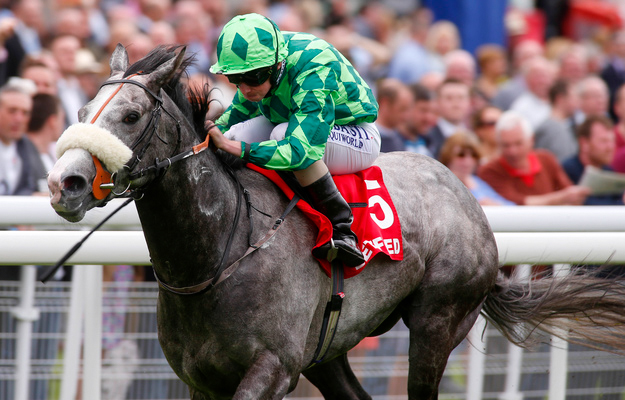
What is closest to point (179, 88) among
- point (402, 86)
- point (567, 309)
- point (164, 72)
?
point (164, 72)

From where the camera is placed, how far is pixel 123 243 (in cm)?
343

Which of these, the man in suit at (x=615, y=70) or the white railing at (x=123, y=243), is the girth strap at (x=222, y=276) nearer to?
the white railing at (x=123, y=243)

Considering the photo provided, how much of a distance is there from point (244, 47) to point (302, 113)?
320 millimetres

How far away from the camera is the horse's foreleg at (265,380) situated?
2.90m

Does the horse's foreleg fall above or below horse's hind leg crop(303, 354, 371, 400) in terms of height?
above

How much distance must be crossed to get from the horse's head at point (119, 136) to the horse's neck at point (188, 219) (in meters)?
0.12

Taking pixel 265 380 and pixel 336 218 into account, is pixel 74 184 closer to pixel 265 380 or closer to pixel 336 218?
pixel 265 380

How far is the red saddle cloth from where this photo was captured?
334 centimetres

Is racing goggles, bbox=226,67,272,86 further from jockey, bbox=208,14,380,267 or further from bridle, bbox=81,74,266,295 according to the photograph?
bridle, bbox=81,74,266,295

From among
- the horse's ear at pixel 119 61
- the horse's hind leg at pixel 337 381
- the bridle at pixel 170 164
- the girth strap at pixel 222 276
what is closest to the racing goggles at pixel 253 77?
the bridle at pixel 170 164

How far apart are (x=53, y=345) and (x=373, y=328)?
159 cm

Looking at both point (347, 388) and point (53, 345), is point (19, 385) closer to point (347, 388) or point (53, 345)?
point (53, 345)

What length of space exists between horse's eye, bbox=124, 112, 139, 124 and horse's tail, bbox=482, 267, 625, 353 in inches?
81.0

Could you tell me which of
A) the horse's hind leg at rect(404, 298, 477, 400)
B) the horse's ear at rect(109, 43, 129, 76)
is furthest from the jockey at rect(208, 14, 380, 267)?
the horse's hind leg at rect(404, 298, 477, 400)
